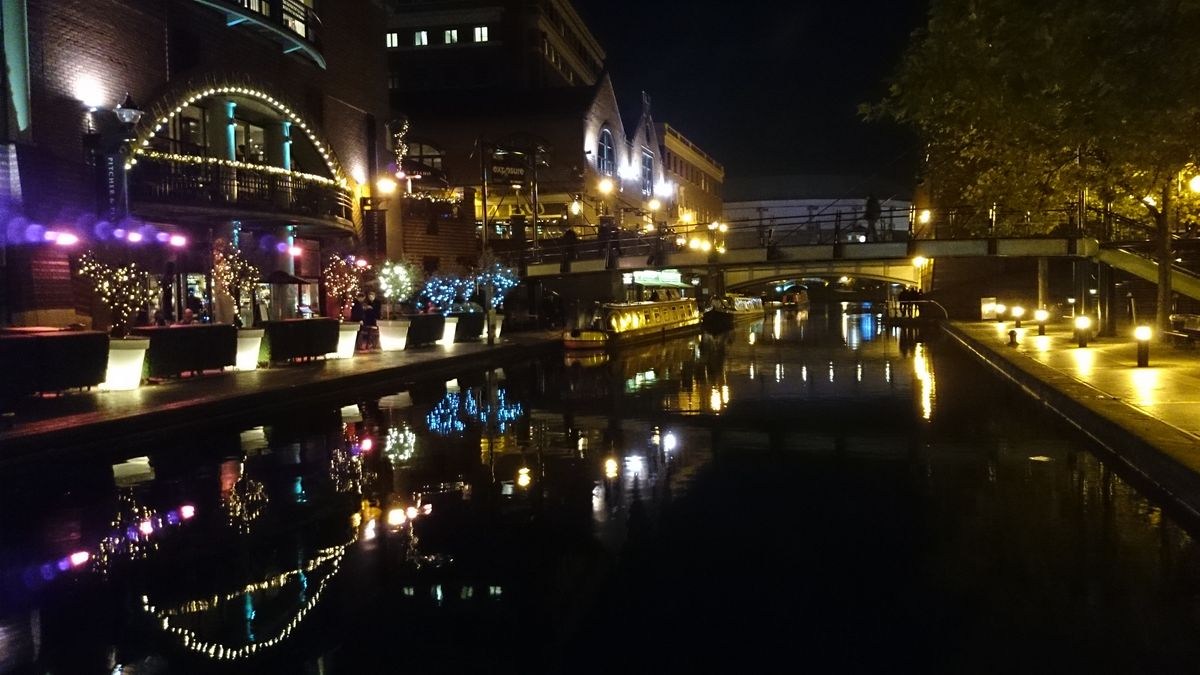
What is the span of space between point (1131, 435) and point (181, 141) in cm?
2606

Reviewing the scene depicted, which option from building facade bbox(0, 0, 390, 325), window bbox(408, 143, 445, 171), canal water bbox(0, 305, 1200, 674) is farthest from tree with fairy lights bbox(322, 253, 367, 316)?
window bbox(408, 143, 445, 171)

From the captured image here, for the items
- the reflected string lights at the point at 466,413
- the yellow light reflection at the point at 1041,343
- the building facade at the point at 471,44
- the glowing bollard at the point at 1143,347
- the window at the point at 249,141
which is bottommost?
the reflected string lights at the point at 466,413

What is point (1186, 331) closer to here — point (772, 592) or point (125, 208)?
point (772, 592)

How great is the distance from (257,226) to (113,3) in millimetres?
7899

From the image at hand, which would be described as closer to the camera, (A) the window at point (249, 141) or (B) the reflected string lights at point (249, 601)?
(B) the reflected string lights at point (249, 601)

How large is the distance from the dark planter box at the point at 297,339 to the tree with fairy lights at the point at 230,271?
2472mm

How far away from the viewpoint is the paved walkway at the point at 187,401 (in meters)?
13.5

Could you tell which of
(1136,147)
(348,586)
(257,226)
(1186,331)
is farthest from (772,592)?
(257,226)

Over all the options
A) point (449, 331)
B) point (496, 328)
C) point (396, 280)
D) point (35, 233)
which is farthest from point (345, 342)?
point (496, 328)

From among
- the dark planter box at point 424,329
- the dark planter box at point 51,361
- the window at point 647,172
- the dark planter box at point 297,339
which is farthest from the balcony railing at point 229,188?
the window at point 647,172

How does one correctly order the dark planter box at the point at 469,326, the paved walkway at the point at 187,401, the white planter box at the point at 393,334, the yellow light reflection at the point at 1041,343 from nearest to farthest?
the paved walkway at the point at 187,401, the yellow light reflection at the point at 1041,343, the white planter box at the point at 393,334, the dark planter box at the point at 469,326

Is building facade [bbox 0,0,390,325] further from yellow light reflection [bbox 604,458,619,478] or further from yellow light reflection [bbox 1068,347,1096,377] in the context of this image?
yellow light reflection [bbox 1068,347,1096,377]

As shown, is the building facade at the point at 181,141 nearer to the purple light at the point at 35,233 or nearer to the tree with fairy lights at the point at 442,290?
the purple light at the point at 35,233

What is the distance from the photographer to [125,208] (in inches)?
947
